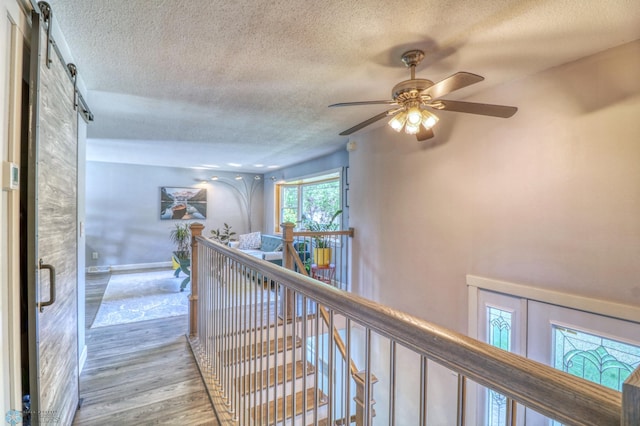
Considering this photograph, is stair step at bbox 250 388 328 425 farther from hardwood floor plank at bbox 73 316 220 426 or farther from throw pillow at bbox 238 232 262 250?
throw pillow at bbox 238 232 262 250

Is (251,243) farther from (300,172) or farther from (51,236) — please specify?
(51,236)

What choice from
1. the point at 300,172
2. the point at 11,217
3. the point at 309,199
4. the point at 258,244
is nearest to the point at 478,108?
the point at 11,217

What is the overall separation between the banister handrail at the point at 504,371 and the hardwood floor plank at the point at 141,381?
1.81m

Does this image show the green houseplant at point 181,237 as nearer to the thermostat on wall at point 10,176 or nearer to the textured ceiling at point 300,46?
the textured ceiling at point 300,46

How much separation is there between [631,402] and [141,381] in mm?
2833

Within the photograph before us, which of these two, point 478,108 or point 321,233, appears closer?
point 478,108

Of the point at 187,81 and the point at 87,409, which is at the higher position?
the point at 187,81

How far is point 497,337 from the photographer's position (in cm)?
233

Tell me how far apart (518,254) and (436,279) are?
2.44ft

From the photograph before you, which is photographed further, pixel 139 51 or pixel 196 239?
pixel 196 239

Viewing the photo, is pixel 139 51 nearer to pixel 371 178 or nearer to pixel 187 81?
pixel 187 81

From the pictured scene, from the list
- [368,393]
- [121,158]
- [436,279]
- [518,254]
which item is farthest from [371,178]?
[121,158]

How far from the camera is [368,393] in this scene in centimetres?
75

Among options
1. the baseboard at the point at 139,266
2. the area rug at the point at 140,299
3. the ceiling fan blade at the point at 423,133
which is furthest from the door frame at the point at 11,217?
the baseboard at the point at 139,266
